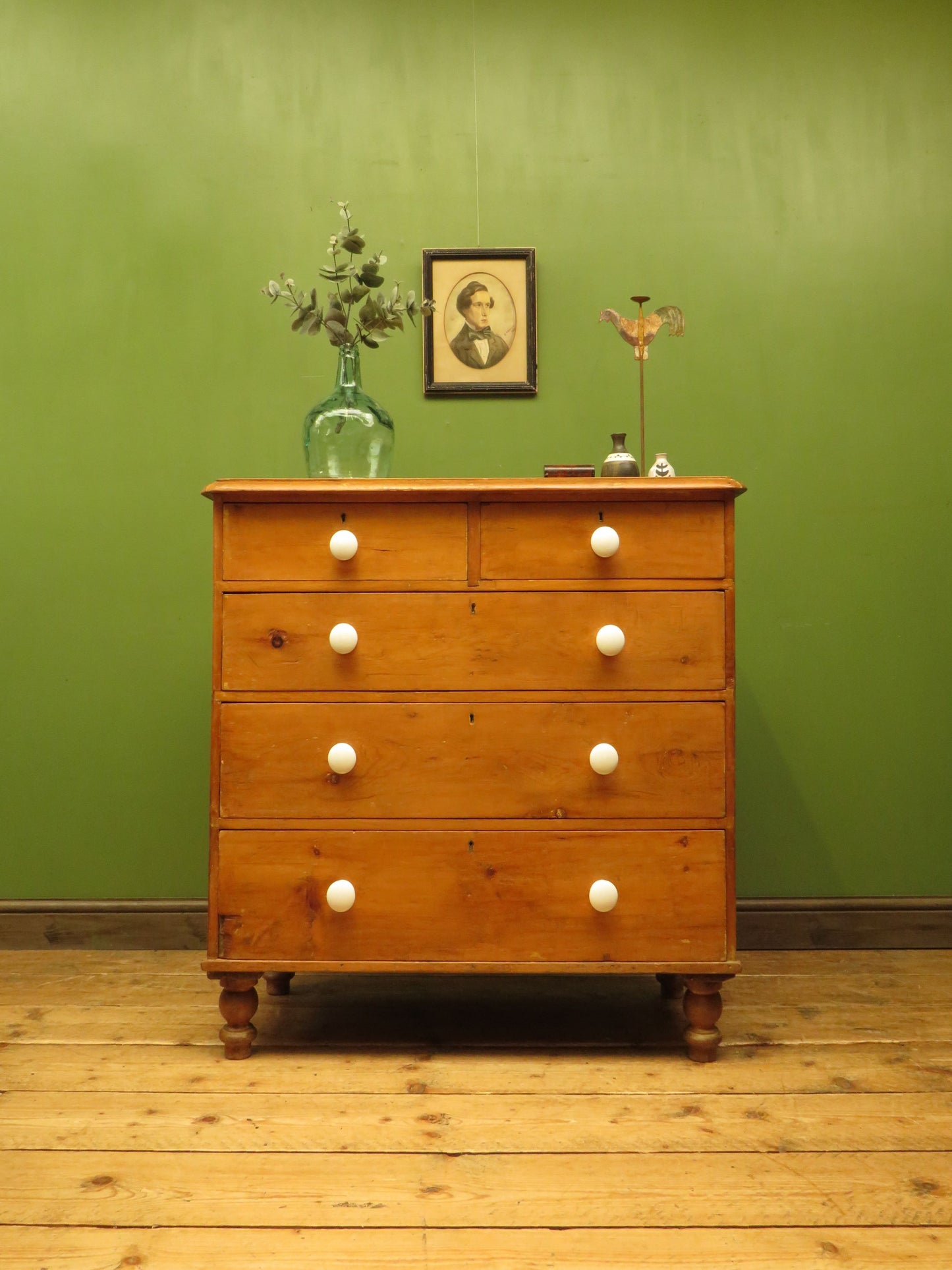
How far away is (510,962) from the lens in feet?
5.28

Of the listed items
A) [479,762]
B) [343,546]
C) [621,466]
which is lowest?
[479,762]

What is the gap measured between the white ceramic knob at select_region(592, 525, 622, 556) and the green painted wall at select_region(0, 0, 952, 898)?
2.40 feet

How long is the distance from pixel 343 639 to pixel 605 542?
A: 479 mm

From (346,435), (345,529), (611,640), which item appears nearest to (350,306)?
(346,435)

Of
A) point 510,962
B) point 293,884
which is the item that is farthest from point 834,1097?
point 293,884

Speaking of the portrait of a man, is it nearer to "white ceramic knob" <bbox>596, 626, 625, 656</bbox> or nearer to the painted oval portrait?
the painted oval portrait

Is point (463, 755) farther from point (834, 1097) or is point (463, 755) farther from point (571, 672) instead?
point (834, 1097)

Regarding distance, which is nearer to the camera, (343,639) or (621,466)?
(343,639)

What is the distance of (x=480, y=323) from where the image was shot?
2.29 m

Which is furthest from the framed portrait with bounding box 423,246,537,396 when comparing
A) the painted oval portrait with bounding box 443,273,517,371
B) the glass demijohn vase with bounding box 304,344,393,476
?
the glass demijohn vase with bounding box 304,344,393,476

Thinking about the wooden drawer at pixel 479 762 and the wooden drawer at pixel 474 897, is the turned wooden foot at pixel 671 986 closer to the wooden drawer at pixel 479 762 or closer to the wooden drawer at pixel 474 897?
the wooden drawer at pixel 474 897

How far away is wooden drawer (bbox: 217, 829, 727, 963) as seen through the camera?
5.30ft

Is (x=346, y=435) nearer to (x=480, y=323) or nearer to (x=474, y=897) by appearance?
(x=480, y=323)

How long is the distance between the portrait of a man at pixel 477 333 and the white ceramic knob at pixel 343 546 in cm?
86
